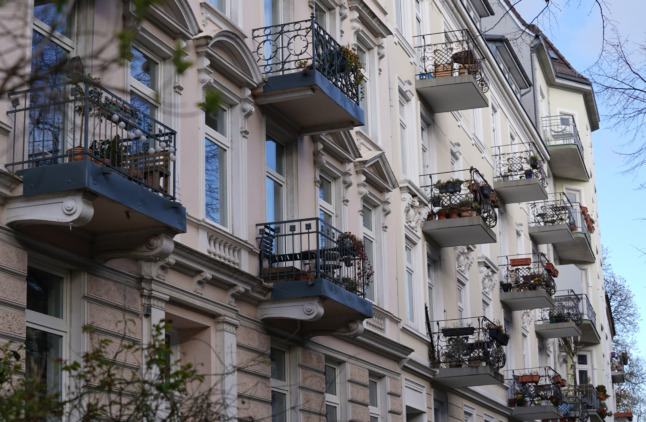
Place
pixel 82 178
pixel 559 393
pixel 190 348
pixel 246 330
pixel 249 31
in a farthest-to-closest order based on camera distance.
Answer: pixel 559 393, pixel 249 31, pixel 246 330, pixel 190 348, pixel 82 178

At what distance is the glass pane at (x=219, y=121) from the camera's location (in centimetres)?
1540

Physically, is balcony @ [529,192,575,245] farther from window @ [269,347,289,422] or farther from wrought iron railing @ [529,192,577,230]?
window @ [269,347,289,422]

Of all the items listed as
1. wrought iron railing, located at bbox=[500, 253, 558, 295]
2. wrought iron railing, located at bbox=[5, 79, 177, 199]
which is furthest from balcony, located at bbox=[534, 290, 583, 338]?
wrought iron railing, located at bbox=[5, 79, 177, 199]

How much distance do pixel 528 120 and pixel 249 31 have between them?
23.8m

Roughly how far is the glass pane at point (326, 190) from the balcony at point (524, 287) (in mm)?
12913

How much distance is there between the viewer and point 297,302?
51.8 ft

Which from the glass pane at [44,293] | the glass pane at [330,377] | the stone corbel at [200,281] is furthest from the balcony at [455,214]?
the glass pane at [44,293]

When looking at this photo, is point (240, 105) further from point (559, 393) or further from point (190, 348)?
point (559, 393)

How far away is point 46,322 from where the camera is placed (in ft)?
38.0

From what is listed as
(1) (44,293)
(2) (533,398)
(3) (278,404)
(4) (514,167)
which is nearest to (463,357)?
(2) (533,398)

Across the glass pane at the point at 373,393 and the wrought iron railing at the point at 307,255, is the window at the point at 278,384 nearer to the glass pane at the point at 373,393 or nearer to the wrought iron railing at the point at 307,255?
the wrought iron railing at the point at 307,255

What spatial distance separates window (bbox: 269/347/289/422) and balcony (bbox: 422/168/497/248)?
8.26 metres

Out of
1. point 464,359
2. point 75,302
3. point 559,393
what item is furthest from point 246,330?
point 559,393

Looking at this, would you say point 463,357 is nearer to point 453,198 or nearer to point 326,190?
point 453,198
